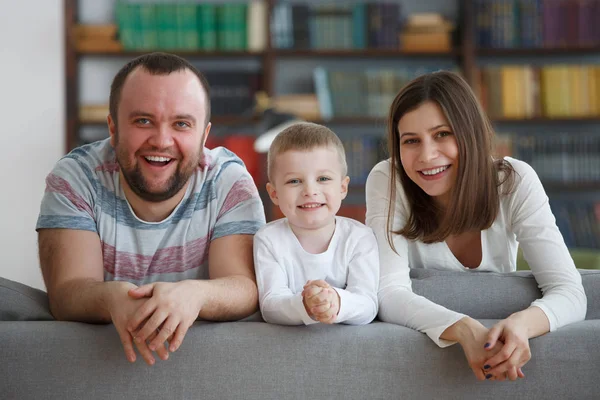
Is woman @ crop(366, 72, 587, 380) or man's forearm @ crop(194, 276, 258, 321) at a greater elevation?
woman @ crop(366, 72, 587, 380)

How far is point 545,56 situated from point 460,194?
3382 mm

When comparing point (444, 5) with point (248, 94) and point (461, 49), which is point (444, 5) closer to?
point (461, 49)

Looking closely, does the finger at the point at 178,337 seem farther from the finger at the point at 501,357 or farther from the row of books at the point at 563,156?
the row of books at the point at 563,156

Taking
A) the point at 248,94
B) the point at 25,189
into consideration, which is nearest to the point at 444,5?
the point at 248,94

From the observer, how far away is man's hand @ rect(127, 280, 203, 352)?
120cm

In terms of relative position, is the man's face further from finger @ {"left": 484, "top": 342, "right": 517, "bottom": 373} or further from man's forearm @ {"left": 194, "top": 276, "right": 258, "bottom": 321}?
finger @ {"left": 484, "top": 342, "right": 517, "bottom": 373}

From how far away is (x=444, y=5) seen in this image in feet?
15.5

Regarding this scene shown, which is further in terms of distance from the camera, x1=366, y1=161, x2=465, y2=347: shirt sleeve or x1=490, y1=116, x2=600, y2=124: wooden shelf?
x1=490, y1=116, x2=600, y2=124: wooden shelf

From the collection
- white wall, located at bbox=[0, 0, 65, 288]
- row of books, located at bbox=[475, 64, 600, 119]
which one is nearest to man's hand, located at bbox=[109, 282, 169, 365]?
white wall, located at bbox=[0, 0, 65, 288]

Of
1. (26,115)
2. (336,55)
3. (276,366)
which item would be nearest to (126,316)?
(276,366)

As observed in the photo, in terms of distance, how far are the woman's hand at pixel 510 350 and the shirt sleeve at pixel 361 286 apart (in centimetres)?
24

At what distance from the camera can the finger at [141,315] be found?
1.20 m

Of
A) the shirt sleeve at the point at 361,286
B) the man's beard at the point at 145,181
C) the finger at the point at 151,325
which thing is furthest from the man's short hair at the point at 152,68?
the finger at the point at 151,325

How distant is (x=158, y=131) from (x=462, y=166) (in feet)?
2.29
